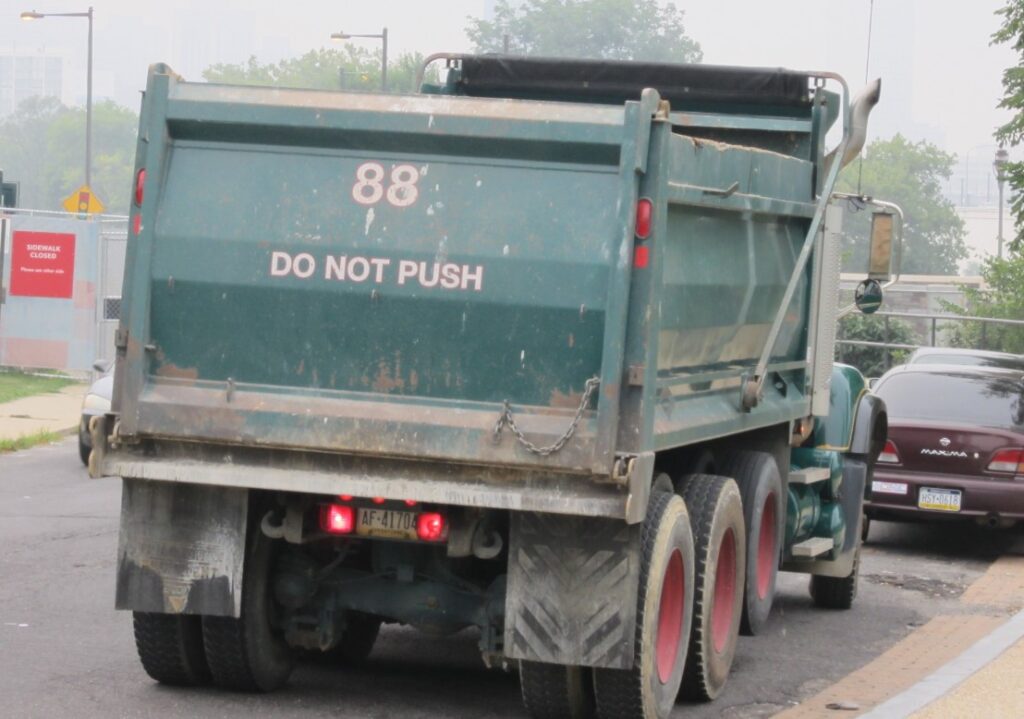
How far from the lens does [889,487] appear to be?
15.0 meters

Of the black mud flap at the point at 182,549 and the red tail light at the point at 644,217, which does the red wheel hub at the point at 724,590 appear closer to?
the red tail light at the point at 644,217

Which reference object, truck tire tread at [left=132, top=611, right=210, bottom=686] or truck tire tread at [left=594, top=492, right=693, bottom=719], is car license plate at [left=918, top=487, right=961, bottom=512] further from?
truck tire tread at [left=132, top=611, right=210, bottom=686]

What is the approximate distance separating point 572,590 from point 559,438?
686mm

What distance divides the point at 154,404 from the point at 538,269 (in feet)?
5.76

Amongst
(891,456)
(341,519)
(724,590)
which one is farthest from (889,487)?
(341,519)

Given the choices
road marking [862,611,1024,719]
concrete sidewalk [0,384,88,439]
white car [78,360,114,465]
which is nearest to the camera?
road marking [862,611,1024,719]

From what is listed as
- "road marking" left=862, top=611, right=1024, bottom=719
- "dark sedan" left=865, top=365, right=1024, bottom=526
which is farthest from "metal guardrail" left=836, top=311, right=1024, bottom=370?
"road marking" left=862, top=611, right=1024, bottom=719

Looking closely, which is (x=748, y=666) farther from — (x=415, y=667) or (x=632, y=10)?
(x=632, y=10)

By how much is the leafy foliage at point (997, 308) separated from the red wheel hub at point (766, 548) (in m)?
20.7

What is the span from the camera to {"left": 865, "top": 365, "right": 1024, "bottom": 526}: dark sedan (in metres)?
14.8

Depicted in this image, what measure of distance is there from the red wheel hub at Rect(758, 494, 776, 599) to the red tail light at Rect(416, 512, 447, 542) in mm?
3165

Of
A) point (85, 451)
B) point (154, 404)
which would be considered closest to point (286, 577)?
point (154, 404)

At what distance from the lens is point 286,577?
828 centimetres

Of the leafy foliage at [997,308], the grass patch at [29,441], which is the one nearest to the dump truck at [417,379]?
the grass patch at [29,441]
